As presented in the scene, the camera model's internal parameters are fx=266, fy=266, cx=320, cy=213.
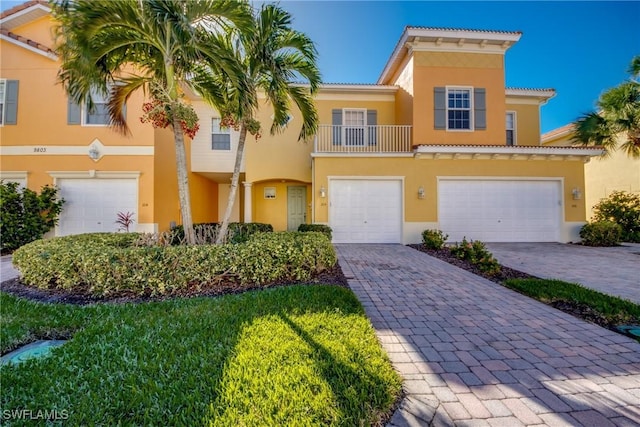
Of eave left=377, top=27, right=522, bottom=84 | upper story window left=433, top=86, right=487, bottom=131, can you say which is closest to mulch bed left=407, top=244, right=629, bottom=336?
upper story window left=433, top=86, right=487, bottom=131

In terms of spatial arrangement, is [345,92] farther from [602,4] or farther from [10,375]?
[10,375]

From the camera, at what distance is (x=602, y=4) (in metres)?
8.80

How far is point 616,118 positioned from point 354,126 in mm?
8929

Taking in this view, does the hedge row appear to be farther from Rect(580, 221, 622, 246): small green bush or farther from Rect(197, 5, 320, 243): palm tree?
Rect(580, 221, 622, 246): small green bush

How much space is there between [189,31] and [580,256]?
11550mm

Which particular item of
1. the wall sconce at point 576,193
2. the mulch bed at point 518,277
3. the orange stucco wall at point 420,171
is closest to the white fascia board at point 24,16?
the orange stucco wall at point 420,171

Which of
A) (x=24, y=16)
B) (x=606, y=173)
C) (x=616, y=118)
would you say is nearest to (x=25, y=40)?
(x=24, y=16)

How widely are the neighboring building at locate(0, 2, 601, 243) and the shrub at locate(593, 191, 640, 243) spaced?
10.8 ft

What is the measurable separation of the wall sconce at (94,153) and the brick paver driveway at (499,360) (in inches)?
426

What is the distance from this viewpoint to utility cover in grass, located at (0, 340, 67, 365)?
2.66 meters

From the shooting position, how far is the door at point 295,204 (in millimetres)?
13750

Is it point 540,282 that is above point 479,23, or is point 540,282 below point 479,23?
below

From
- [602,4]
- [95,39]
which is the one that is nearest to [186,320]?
[95,39]

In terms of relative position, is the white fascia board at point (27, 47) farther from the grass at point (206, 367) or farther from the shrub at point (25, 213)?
the grass at point (206, 367)
